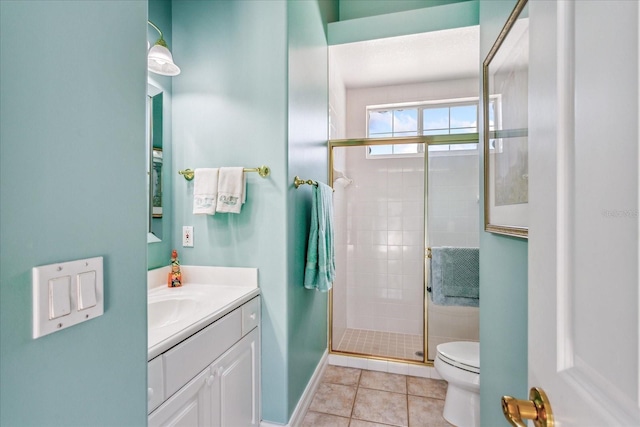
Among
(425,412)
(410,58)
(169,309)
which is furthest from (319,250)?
(410,58)

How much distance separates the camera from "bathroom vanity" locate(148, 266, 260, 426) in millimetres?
964

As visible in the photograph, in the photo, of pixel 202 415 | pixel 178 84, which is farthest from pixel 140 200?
pixel 178 84

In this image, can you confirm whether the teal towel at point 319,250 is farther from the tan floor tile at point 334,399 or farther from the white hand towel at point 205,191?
the tan floor tile at point 334,399

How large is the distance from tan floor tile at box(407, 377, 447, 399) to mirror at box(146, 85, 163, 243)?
6.49 ft

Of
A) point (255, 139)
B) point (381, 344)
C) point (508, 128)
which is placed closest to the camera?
point (508, 128)

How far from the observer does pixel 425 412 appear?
1.91m

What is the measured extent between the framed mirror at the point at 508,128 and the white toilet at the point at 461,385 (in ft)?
3.07

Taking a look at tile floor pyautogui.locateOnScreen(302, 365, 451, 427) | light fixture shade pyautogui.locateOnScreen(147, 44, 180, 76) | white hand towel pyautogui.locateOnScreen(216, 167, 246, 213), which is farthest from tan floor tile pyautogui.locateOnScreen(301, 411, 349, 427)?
light fixture shade pyautogui.locateOnScreen(147, 44, 180, 76)

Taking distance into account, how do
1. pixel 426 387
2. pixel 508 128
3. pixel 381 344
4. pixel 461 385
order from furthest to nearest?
1. pixel 381 344
2. pixel 426 387
3. pixel 461 385
4. pixel 508 128

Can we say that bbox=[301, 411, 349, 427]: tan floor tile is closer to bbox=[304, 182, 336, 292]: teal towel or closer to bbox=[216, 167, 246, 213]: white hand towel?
bbox=[304, 182, 336, 292]: teal towel

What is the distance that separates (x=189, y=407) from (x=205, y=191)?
961 mm

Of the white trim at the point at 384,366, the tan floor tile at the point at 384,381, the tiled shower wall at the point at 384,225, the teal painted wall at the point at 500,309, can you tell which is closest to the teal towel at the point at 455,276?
Result: the tiled shower wall at the point at 384,225

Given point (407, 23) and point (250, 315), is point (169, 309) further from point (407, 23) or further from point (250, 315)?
point (407, 23)

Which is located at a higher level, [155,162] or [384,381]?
[155,162]
